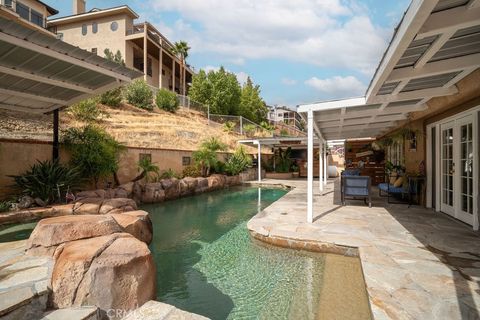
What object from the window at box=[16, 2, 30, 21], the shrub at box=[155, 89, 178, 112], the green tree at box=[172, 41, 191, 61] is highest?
the green tree at box=[172, 41, 191, 61]

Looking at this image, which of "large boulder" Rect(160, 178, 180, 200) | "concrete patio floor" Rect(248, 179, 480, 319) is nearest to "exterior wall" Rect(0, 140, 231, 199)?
"large boulder" Rect(160, 178, 180, 200)

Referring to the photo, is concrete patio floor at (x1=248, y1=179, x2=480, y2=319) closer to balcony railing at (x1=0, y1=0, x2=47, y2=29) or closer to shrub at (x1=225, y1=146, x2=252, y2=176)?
shrub at (x1=225, y1=146, x2=252, y2=176)

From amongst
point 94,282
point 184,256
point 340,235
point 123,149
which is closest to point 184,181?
point 123,149

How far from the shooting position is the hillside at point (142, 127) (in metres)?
12.5

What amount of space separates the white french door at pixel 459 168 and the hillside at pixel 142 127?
11.4 metres

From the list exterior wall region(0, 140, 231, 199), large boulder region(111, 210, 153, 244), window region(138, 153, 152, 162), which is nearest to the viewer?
large boulder region(111, 210, 153, 244)

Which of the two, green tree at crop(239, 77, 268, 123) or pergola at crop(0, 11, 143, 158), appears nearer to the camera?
pergola at crop(0, 11, 143, 158)

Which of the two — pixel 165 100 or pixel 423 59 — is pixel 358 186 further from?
pixel 165 100

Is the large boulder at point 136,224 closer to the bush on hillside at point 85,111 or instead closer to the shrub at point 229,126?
the bush on hillside at point 85,111

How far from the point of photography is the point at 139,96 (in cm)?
2364

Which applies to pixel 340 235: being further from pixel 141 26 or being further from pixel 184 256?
pixel 141 26

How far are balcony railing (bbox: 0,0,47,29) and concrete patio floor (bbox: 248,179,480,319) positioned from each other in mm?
24129

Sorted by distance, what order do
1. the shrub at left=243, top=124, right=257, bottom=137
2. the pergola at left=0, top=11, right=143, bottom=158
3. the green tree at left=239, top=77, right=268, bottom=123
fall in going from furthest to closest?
the green tree at left=239, top=77, right=268, bottom=123 < the shrub at left=243, top=124, right=257, bottom=137 < the pergola at left=0, top=11, right=143, bottom=158

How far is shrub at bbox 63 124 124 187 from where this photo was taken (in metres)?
9.45
